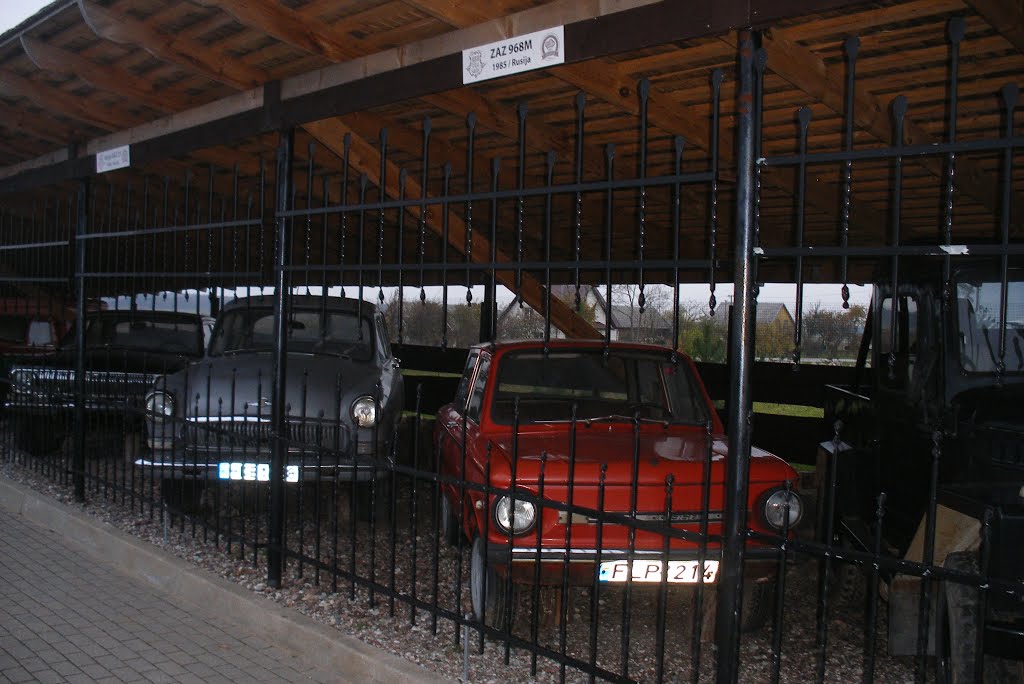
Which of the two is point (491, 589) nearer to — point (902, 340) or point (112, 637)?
point (112, 637)

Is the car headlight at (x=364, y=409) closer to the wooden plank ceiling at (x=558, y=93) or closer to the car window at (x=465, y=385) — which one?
the car window at (x=465, y=385)

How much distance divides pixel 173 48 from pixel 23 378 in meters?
4.71

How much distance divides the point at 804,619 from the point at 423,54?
406cm

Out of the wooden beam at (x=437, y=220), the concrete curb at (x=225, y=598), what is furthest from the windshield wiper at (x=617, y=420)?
the concrete curb at (x=225, y=598)

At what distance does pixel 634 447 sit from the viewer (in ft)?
11.2

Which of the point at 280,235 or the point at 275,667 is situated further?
the point at 280,235

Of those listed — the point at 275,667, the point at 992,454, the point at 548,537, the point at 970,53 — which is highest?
the point at 970,53

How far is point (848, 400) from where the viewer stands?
21.7ft

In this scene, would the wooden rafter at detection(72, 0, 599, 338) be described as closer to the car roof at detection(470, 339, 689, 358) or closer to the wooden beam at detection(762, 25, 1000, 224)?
the car roof at detection(470, 339, 689, 358)

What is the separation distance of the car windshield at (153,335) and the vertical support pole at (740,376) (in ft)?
27.4

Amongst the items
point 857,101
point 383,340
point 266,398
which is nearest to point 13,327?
point 383,340

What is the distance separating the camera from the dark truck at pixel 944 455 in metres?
3.65

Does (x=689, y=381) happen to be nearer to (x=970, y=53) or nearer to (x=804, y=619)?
(x=804, y=619)

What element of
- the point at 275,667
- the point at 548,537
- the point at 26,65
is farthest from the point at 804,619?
the point at 26,65
